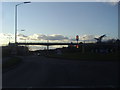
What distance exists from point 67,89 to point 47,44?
127935 millimetres

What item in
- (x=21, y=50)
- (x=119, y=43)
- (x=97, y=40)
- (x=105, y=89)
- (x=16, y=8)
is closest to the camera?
(x=105, y=89)

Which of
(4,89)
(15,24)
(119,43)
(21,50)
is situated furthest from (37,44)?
(4,89)

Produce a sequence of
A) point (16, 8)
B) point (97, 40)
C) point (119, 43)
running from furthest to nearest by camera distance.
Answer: point (97, 40)
point (119, 43)
point (16, 8)

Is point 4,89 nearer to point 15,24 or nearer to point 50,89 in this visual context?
point 50,89

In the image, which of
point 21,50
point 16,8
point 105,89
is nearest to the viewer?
point 105,89

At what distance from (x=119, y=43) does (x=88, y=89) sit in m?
95.2

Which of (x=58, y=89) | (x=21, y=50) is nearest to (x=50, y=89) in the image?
(x=58, y=89)

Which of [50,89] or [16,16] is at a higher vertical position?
[16,16]

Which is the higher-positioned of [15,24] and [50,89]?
[15,24]

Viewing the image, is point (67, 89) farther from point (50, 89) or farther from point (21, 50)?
point (21, 50)

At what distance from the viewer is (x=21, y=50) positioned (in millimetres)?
124875

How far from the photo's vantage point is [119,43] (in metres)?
105

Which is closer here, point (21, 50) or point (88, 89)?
point (88, 89)

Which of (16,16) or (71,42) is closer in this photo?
(16,16)
